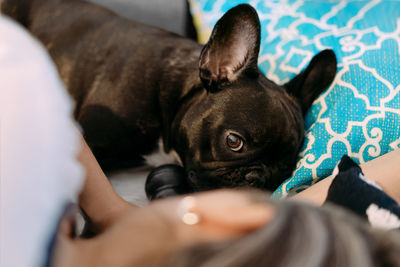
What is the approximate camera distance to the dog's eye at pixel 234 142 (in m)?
1.19

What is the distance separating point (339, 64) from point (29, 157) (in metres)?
1.11

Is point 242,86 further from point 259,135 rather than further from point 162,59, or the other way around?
point 162,59

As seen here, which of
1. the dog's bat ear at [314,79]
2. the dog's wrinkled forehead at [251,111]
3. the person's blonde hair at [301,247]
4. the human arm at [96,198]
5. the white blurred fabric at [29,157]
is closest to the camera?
the person's blonde hair at [301,247]

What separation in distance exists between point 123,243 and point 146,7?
1583 millimetres

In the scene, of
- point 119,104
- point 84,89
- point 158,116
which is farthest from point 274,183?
point 84,89

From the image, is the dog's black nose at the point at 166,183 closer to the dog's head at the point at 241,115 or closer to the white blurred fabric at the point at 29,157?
the dog's head at the point at 241,115

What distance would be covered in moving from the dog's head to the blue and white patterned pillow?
77mm

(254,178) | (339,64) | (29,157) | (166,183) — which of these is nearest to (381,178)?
(254,178)

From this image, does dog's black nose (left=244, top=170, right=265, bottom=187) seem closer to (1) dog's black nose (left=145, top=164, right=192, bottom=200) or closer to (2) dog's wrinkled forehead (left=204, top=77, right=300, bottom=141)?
(2) dog's wrinkled forehead (left=204, top=77, right=300, bottom=141)

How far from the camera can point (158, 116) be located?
1443 mm

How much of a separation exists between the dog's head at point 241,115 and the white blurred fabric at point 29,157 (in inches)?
24.8

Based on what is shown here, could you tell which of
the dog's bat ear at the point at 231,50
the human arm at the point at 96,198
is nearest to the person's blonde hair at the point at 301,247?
the human arm at the point at 96,198

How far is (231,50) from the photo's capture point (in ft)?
4.20

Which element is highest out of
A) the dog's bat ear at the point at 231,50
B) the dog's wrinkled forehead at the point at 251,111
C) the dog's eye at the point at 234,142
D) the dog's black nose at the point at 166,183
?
the dog's bat ear at the point at 231,50
